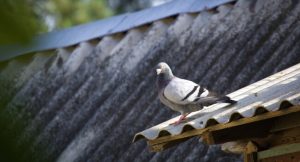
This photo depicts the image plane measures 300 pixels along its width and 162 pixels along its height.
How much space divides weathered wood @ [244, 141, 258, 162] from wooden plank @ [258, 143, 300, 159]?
4cm

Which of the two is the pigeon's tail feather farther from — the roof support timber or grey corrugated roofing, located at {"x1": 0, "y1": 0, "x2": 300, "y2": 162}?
grey corrugated roofing, located at {"x1": 0, "y1": 0, "x2": 300, "y2": 162}

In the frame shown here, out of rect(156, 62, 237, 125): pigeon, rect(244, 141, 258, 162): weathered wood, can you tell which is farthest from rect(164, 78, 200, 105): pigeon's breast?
rect(244, 141, 258, 162): weathered wood

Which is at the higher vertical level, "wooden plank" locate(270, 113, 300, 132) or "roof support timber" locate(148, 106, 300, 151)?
"roof support timber" locate(148, 106, 300, 151)

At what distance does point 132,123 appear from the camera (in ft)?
22.4

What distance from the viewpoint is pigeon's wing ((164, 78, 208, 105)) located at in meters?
4.10

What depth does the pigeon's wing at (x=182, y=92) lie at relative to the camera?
4.10 meters

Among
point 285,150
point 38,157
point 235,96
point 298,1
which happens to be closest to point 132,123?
point 298,1

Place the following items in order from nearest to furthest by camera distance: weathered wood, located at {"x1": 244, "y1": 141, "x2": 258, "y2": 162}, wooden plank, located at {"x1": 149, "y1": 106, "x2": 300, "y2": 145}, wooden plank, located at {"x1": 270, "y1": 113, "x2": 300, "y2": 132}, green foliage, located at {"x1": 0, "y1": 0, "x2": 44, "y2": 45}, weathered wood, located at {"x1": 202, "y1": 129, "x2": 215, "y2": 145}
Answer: green foliage, located at {"x1": 0, "y1": 0, "x2": 44, "y2": 45} < wooden plank, located at {"x1": 149, "y1": 106, "x2": 300, "y2": 145} < weathered wood, located at {"x1": 202, "y1": 129, "x2": 215, "y2": 145} < wooden plank, located at {"x1": 270, "y1": 113, "x2": 300, "y2": 132} < weathered wood, located at {"x1": 244, "y1": 141, "x2": 258, "y2": 162}

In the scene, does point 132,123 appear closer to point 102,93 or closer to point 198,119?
point 102,93

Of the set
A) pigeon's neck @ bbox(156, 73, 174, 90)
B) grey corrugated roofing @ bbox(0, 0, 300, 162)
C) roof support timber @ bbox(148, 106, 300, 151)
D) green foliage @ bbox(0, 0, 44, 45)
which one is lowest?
grey corrugated roofing @ bbox(0, 0, 300, 162)

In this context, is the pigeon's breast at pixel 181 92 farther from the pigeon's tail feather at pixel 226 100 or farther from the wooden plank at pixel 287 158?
the wooden plank at pixel 287 158

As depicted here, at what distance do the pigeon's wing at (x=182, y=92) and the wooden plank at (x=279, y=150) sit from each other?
0.48 meters

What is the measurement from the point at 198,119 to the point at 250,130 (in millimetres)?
290

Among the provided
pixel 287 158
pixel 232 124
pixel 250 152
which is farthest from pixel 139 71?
pixel 232 124
